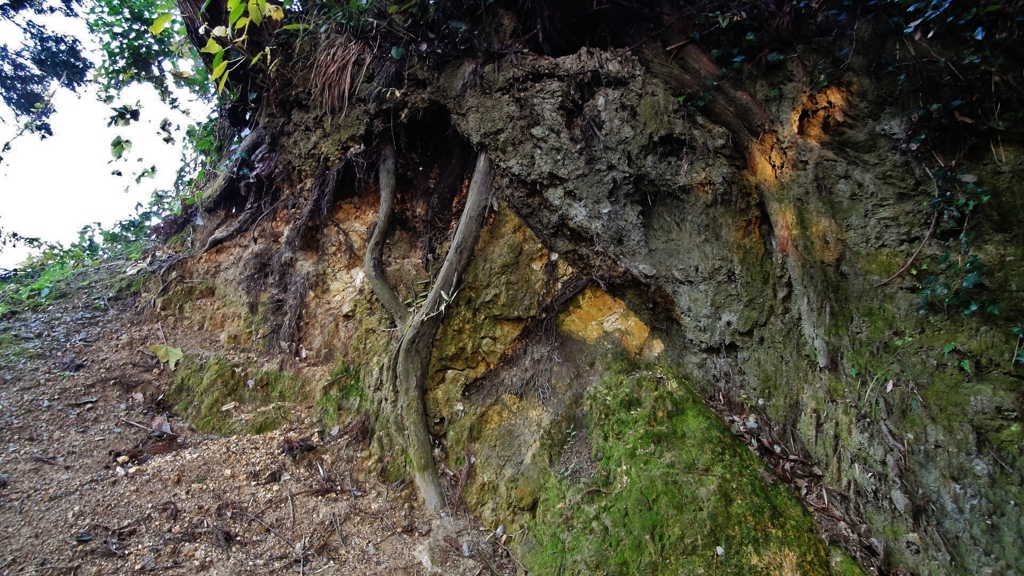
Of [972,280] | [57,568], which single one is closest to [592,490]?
[972,280]

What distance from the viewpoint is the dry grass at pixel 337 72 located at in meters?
4.14

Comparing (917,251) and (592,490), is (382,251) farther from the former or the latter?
(917,251)

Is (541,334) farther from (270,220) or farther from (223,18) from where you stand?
(223,18)

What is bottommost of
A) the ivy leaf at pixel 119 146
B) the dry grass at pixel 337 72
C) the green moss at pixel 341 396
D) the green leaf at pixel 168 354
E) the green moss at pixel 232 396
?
the green moss at pixel 341 396

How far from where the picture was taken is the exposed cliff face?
97.1 inches

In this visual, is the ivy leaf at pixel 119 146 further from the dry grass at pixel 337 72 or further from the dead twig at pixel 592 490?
the dead twig at pixel 592 490

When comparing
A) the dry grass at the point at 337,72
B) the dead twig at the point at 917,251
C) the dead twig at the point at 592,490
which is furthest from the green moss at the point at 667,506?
the dry grass at the point at 337,72

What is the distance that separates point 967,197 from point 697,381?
184cm

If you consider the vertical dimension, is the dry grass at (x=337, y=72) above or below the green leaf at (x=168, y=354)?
above

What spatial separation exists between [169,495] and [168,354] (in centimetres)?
148

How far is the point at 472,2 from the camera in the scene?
12.2 ft

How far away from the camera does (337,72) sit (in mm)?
4230

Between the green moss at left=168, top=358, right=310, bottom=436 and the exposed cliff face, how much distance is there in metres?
0.19

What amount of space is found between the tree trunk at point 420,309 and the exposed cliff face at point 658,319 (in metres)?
0.11
